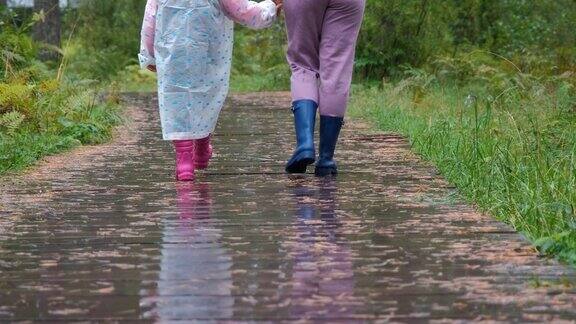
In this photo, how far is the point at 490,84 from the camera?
1414 cm

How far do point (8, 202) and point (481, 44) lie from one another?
12959 millimetres

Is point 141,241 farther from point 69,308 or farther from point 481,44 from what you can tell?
point 481,44

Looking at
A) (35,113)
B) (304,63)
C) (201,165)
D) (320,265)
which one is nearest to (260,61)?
(35,113)

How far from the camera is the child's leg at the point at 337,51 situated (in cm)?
730

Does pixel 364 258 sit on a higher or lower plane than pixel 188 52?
lower

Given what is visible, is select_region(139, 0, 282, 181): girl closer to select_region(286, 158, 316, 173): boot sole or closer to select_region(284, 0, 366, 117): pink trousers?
select_region(284, 0, 366, 117): pink trousers

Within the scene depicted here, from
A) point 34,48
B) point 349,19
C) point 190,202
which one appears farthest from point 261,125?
point 190,202

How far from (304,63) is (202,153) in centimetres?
86

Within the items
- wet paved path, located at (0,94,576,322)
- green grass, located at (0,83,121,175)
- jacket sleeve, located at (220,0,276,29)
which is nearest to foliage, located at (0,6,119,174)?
green grass, located at (0,83,121,175)

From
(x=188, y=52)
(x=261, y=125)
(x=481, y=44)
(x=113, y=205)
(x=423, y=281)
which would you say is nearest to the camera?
(x=423, y=281)

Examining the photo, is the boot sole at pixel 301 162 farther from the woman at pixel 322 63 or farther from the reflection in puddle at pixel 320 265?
the reflection in puddle at pixel 320 265

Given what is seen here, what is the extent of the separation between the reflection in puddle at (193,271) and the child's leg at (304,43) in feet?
5.31

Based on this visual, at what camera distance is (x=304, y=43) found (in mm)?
Result: 7359

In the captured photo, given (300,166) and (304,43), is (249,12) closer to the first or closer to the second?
(304,43)
